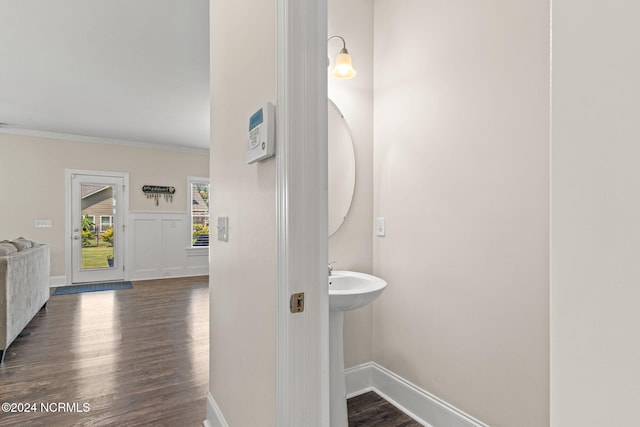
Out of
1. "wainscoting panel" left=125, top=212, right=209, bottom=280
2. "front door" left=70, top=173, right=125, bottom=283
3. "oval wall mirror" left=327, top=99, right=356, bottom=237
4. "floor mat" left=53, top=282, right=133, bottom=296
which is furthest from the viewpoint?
"wainscoting panel" left=125, top=212, right=209, bottom=280

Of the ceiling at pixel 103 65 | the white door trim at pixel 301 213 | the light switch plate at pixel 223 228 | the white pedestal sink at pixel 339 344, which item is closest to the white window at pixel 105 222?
the ceiling at pixel 103 65

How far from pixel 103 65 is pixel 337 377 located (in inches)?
144

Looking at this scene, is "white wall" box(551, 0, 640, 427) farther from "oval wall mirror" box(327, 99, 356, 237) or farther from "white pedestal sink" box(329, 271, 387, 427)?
"oval wall mirror" box(327, 99, 356, 237)

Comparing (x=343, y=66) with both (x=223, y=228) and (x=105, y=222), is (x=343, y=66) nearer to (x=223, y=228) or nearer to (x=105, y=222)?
(x=223, y=228)

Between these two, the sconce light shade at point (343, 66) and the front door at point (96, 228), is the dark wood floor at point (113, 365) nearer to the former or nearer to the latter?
the front door at point (96, 228)

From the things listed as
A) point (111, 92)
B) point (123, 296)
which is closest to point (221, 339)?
point (111, 92)

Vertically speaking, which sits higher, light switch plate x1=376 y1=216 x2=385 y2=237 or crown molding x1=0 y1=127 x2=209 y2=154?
crown molding x1=0 y1=127 x2=209 y2=154

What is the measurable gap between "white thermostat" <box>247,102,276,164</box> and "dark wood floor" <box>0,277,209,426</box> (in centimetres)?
169

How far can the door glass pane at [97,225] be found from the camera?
19.2ft

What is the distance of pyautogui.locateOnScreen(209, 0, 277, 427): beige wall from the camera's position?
1.06 m

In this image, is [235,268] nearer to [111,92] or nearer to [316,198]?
[316,198]

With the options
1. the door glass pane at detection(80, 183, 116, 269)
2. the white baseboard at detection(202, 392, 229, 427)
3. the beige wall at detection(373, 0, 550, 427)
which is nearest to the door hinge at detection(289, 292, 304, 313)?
the white baseboard at detection(202, 392, 229, 427)

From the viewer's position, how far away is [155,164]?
21.1 ft

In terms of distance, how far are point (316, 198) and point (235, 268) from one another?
615 mm
